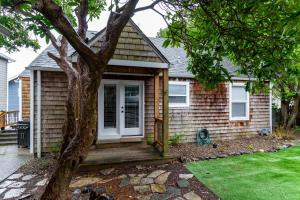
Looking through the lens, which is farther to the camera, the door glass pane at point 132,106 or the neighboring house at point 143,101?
the door glass pane at point 132,106

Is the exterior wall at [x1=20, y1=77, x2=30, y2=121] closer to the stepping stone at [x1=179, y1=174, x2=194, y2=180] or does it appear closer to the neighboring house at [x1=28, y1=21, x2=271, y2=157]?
the neighboring house at [x1=28, y1=21, x2=271, y2=157]

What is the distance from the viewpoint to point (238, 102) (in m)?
10.0

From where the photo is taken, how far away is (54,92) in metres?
Result: 7.41

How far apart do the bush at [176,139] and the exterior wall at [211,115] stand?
0.16 m

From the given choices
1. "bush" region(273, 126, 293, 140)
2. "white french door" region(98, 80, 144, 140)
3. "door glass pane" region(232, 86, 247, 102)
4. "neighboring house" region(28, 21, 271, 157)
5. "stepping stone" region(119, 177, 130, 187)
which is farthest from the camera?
"door glass pane" region(232, 86, 247, 102)

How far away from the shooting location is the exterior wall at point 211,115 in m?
8.91

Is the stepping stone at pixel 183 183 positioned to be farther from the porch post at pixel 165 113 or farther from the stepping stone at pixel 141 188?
the porch post at pixel 165 113

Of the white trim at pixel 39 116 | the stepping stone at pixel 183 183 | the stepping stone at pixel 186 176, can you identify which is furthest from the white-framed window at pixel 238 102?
the white trim at pixel 39 116

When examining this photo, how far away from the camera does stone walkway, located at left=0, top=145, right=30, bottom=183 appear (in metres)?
5.97

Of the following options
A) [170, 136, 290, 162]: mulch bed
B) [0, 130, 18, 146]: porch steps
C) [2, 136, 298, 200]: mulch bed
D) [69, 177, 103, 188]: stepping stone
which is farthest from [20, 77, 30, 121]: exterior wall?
[170, 136, 290, 162]: mulch bed

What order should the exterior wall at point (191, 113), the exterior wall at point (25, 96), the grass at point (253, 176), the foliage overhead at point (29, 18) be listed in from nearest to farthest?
the foliage overhead at point (29, 18)
the grass at point (253, 176)
the exterior wall at point (191, 113)
the exterior wall at point (25, 96)

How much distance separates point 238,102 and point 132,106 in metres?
4.74

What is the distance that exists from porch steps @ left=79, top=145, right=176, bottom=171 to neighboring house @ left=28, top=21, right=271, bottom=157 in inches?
25.5

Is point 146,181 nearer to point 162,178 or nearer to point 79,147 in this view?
point 162,178
